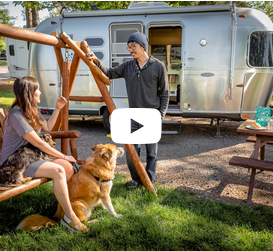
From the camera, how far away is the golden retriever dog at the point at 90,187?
9.23 feet

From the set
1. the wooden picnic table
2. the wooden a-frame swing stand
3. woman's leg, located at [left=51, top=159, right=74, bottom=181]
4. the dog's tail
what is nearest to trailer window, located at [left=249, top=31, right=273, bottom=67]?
the wooden picnic table

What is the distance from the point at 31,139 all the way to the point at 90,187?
0.77 metres

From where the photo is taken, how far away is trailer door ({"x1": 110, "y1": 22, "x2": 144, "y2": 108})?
7.01 metres

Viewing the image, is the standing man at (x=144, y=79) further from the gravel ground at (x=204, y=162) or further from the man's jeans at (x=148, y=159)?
the gravel ground at (x=204, y=162)

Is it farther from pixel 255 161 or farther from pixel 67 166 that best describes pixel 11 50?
pixel 255 161

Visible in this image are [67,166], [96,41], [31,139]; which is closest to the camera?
[31,139]

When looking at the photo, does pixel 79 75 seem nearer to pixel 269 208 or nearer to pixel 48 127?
pixel 48 127

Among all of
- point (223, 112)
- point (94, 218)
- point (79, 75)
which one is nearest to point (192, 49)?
point (223, 112)

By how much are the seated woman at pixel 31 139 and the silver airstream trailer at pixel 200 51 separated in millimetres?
4555

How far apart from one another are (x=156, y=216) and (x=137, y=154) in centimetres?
88

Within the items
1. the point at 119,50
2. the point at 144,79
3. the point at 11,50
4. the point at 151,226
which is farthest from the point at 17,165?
the point at 11,50

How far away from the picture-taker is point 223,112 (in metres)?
6.82

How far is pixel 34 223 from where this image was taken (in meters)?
2.77
